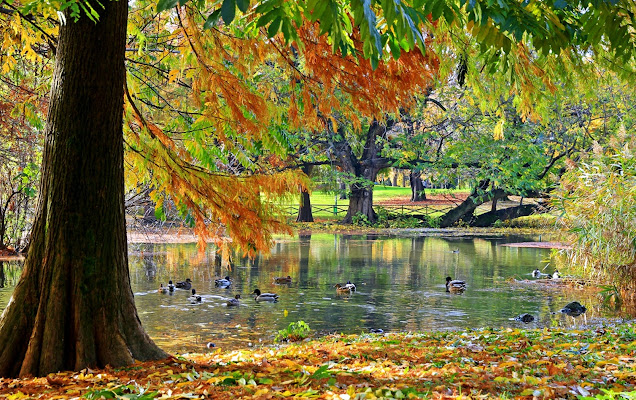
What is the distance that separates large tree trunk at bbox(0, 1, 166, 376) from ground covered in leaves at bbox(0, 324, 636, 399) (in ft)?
1.20

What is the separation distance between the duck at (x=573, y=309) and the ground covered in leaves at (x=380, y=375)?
4.44 metres

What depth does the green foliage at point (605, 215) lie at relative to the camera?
1157 centimetres

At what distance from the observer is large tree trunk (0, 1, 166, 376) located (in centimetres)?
552

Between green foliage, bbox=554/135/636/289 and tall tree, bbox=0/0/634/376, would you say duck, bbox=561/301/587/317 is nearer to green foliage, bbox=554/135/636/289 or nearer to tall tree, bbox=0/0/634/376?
green foliage, bbox=554/135/636/289

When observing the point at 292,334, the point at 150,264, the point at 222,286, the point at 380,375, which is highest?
the point at 380,375

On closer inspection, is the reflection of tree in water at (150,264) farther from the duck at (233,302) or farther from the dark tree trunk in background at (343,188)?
the dark tree trunk in background at (343,188)

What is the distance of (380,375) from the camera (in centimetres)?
514

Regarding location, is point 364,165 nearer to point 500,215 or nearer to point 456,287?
point 500,215

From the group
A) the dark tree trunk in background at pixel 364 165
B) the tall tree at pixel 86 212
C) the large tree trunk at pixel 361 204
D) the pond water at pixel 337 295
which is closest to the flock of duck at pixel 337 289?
the pond water at pixel 337 295

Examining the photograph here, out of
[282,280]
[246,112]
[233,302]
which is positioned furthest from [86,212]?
[282,280]

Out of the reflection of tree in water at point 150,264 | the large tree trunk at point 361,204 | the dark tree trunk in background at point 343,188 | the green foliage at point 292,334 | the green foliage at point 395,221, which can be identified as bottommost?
the green foliage at point 292,334

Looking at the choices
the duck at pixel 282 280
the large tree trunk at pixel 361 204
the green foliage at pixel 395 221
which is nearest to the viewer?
the duck at pixel 282 280

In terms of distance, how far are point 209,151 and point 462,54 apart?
332 cm

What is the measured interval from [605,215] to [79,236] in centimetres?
945
